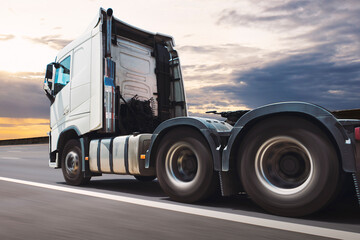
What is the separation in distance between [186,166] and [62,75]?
440 cm

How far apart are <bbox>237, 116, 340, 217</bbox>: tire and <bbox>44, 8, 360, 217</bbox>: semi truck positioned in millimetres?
11

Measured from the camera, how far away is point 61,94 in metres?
8.81

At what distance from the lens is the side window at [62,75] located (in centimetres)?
869

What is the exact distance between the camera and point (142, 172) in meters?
6.48

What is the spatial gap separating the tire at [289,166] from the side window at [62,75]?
500 centimetres

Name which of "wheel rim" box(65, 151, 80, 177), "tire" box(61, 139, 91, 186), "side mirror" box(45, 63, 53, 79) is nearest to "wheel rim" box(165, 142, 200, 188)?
"tire" box(61, 139, 91, 186)

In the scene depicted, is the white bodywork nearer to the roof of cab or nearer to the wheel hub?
the roof of cab

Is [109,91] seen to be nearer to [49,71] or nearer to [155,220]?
[49,71]

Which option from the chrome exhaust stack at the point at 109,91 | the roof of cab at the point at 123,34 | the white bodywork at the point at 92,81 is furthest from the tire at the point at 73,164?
the roof of cab at the point at 123,34

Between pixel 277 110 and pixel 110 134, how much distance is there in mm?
4150

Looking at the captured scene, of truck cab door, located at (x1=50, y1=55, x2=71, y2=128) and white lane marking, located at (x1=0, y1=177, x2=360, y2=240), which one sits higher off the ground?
truck cab door, located at (x1=50, y1=55, x2=71, y2=128)

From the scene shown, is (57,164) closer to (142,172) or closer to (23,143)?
(142,172)

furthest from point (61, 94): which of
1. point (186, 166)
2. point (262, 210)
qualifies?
point (262, 210)

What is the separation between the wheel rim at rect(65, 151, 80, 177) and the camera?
812 centimetres
